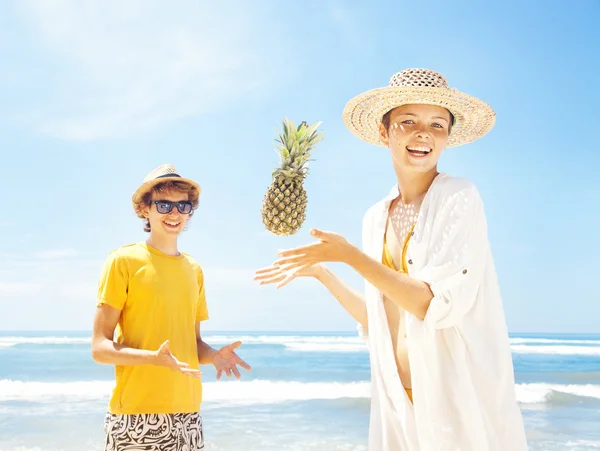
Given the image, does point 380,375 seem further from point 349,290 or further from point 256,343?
point 256,343

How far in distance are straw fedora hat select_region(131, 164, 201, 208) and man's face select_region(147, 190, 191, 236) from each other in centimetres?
7

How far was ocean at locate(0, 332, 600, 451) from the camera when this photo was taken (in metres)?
9.09

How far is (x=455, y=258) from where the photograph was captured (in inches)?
97.0

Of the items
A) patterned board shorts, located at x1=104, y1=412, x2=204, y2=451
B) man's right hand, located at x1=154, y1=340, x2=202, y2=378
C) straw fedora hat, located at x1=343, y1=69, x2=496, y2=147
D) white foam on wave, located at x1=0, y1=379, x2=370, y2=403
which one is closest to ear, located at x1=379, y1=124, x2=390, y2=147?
straw fedora hat, located at x1=343, y1=69, x2=496, y2=147

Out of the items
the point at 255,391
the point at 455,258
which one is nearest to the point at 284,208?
the point at 455,258

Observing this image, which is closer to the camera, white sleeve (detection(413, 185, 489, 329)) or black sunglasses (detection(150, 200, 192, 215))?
white sleeve (detection(413, 185, 489, 329))

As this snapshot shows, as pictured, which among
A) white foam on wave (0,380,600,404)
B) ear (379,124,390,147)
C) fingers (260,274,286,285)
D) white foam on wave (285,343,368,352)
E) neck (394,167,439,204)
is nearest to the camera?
fingers (260,274,286,285)

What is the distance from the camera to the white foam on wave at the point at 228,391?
525 inches

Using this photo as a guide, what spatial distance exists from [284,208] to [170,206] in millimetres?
699

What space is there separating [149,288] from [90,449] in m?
6.36

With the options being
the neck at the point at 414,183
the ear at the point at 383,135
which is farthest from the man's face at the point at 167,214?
the neck at the point at 414,183

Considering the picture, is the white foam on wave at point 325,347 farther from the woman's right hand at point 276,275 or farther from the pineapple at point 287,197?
the woman's right hand at point 276,275

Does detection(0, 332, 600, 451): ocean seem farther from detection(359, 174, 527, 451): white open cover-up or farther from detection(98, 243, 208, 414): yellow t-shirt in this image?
detection(359, 174, 527, 451): white open cover-up

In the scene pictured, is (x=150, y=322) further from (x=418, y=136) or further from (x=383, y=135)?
(x=418, y=136)
